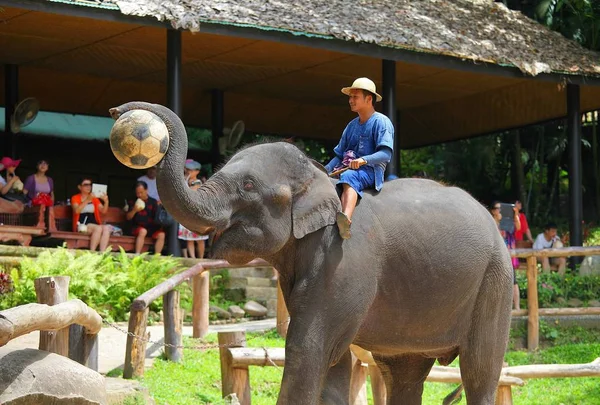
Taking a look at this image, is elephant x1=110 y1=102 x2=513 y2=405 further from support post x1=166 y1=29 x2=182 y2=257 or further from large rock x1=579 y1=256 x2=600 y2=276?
large rock x1=579 y1=256 x2=600 y2=276

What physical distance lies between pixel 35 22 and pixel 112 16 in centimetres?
226

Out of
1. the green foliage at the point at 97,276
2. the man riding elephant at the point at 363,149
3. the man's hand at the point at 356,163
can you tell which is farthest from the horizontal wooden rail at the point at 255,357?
the green foliage at the point at 97,276

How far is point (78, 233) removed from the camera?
14.7 m

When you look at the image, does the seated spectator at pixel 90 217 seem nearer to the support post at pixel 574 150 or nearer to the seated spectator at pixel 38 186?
the seated spectator at pixel 38 186

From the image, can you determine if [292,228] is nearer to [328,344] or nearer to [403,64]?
[328,344]

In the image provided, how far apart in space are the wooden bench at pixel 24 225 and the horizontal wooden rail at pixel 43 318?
6.20 metres

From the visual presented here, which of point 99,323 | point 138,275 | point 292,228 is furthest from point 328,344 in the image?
point 138,275

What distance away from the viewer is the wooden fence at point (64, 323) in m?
6.61

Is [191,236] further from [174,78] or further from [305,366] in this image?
[305,366]

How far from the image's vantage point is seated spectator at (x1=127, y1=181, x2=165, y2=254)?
1541 cm

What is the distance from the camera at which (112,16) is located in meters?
14.0

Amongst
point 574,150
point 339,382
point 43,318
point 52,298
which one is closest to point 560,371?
point 339,382

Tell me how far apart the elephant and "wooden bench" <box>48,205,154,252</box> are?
7.96 meters

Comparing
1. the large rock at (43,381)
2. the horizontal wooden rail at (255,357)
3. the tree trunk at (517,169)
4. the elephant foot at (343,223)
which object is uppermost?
the tree trunk at (517,169)
